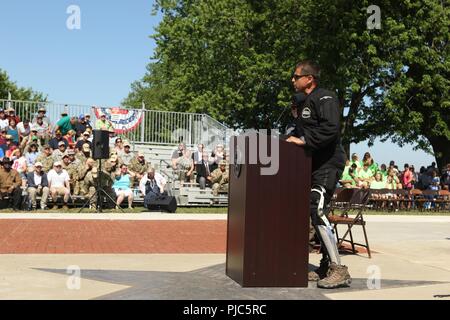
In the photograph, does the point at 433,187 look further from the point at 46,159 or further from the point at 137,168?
the point at 46,159

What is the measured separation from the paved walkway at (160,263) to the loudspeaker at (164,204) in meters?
4.51

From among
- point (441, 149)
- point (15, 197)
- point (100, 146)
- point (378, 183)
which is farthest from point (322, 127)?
point (441, 149)

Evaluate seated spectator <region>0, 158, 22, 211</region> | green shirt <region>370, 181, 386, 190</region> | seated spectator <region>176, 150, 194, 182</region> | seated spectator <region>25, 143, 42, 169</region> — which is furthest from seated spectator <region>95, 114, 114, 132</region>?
green shirt <region>370, 181, 386, 190</region>

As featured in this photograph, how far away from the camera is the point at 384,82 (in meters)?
31.2

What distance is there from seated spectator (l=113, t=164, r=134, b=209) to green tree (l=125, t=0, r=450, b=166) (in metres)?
13.7

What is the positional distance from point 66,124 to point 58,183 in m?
4.57

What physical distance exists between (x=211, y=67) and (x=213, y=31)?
2415 millimetres

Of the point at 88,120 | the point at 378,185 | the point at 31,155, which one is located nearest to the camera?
the point at 31,155

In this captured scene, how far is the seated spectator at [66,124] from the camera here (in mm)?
22886

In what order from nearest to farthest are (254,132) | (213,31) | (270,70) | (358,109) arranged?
(254,132) < (358,109) < (270,70) < (213,31)

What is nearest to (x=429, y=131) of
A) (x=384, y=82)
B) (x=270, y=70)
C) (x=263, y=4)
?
(x=384, y=82)

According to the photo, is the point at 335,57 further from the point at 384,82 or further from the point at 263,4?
the point at 263,4

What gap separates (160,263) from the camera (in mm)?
7797

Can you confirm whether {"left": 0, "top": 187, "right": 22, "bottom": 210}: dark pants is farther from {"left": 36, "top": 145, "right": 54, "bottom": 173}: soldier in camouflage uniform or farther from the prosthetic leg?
the prosthetic leg
